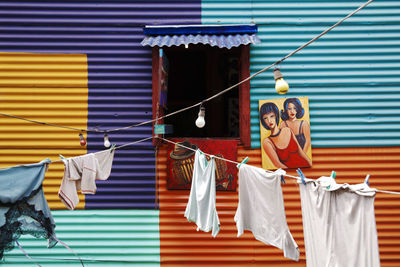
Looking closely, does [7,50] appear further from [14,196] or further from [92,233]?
[92,233]

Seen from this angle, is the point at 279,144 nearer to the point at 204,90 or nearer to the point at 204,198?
the point at 204,198

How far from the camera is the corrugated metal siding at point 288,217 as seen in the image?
19.1 feet

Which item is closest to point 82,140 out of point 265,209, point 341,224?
point 265,209

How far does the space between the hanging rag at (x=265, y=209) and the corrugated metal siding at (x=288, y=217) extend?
1.65 m

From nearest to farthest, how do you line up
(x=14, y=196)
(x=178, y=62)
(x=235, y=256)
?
(x=14, y=196), (x=235, y=256), (x=178, y=62)

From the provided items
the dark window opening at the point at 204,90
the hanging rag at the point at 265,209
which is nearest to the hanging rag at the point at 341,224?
the hanging rag at the point at 265,209

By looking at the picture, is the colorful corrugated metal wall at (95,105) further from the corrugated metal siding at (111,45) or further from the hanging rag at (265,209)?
the hanging rag at (265,209)

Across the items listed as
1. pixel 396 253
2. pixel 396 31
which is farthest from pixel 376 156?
pixel 396 31

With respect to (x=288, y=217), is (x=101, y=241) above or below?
below

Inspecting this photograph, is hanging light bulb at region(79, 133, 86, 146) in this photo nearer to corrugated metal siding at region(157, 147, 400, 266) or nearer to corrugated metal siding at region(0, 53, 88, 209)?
corrugated metal siding at region(0, 53, 88, 209)

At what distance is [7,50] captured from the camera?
6.04 metres

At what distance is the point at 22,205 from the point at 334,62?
17.7 ft

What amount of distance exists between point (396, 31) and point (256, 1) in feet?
8.32

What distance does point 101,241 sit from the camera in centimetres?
590
